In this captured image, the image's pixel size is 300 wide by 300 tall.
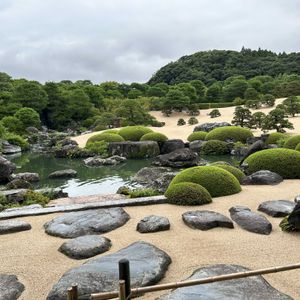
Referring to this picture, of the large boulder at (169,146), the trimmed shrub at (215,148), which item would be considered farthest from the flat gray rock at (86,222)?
the large boulder at (169,146)

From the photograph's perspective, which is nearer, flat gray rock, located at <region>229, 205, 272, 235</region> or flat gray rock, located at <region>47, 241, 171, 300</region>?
flat gray rock, located at <region>47, 241, 171, 300</region>

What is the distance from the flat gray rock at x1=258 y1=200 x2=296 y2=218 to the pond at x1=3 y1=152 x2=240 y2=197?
20.3 feet

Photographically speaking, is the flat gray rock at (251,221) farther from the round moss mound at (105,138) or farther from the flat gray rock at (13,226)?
the round moss mound at (105,138)

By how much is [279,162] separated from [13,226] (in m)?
8.75

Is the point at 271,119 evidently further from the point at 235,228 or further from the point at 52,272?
the point at 52,272

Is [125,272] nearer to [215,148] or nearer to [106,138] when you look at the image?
[215,148]

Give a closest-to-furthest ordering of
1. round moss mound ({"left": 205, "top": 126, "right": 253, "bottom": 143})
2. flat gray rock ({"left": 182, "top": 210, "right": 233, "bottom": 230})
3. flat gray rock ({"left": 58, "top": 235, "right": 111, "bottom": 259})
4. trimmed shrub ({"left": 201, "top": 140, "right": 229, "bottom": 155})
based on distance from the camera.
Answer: flat gray rock ({"left": 58, "top": 235, "right": 111, "bottom": 259})
flat gray rock ({"left": 182, "top": 210, "right": 233, "bottom": 230})
trimmed shrub ({"left": 201, "top": 140, "right": 229, "bottom": 155})
round moss mound ({"left": 205, "top": 126, "right": 253, "bottom": 143})

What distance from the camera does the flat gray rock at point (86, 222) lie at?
22.0ft

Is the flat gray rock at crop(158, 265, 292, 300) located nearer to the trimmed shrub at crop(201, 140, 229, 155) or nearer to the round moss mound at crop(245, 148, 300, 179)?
the round moss mound at crop(245, 148, 300, 179)

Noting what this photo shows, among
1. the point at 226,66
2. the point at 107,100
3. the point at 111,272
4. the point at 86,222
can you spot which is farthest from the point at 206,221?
the point at 226,66

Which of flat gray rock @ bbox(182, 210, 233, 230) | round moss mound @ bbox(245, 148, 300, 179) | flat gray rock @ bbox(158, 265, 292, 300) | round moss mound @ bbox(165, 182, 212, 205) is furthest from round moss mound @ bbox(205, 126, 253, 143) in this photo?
flat gray rock @ bbox(158, 265, 292, 300)

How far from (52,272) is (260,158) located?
9.59m

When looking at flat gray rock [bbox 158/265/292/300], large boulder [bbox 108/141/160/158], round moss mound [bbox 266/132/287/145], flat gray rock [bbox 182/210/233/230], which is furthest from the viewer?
round moss mound [bbox 266/132/287/145]

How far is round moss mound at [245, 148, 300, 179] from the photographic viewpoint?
40.0ft
